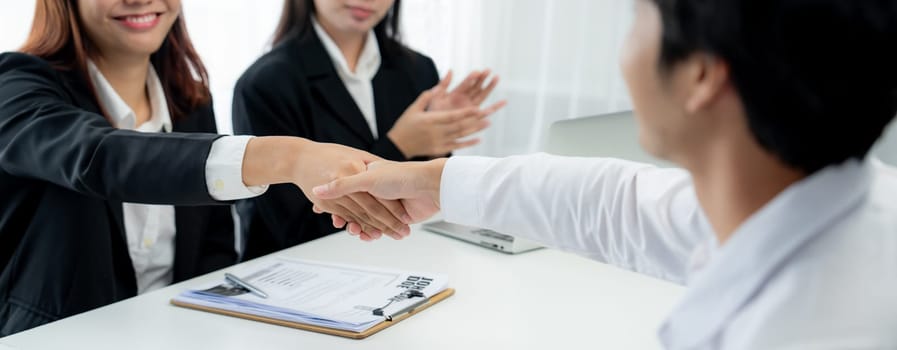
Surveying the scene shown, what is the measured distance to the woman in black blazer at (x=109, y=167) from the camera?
4.19 feet

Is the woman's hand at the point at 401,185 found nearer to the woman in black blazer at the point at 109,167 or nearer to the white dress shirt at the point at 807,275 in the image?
the woman in black blazer at the point at 109,167

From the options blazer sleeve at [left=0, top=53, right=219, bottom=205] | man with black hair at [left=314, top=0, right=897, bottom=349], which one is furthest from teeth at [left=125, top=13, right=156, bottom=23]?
man with black hair at [left=314, top=0, right=897, bottom=349]

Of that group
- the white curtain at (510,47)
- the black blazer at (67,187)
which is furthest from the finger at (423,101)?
the white curtain at (510,47)

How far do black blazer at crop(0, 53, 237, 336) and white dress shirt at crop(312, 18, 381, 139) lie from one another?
0.72 meters

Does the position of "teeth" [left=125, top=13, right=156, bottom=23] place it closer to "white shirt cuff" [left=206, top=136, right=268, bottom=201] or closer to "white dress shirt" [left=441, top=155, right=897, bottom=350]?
"white shirt cuff" [left=206, top=136, right=268, bottom=201]

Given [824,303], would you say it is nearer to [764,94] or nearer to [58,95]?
[764,94]

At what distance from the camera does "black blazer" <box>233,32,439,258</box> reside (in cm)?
191

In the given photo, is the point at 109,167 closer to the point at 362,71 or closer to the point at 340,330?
the point at 340,330

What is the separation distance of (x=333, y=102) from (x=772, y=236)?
60.7 inches

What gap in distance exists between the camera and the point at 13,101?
4.50 ft

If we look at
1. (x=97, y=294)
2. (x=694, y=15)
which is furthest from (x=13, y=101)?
(x=694, y=15)

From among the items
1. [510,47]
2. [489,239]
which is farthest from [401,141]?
[510,47]

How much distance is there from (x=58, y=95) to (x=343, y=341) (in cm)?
69

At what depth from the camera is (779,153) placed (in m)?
0.64
